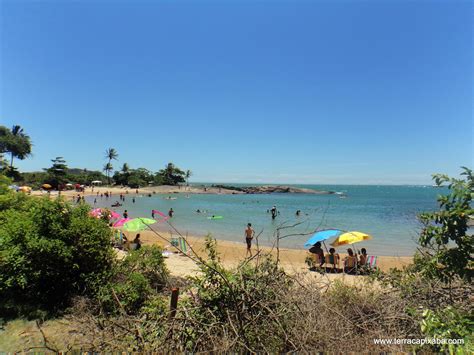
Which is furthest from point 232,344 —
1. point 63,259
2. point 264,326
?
point 63,259

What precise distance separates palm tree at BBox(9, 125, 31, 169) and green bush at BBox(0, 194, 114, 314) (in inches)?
2379

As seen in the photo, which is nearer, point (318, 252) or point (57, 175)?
point (318, 252)

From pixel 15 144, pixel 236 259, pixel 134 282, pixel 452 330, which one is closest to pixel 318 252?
pixel 236 259

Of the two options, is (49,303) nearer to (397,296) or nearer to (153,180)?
(397,296)

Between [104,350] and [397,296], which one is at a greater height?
[397,296]

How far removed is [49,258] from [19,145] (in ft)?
205

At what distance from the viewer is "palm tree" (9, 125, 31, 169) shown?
52125 millimetres

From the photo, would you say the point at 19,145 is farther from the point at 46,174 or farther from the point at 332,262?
the point at 332,262

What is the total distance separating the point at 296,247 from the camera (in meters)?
16.2

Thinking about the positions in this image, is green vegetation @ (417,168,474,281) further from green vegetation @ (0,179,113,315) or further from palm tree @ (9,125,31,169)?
palm tree @ (9,125,31,169)

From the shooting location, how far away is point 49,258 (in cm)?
500

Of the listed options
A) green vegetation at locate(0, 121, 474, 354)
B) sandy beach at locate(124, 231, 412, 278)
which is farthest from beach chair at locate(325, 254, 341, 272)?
green vegetation at locate(0, 121, 474, 354)

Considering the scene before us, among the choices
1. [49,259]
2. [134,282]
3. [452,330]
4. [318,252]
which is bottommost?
[318,252]

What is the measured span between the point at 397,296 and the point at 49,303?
625 centimetres
